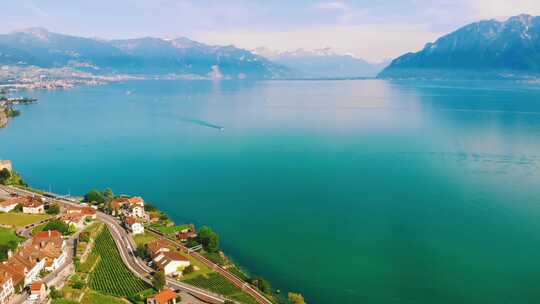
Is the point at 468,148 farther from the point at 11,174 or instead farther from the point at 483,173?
the point at 11,174

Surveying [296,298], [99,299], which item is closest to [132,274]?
[99,299]

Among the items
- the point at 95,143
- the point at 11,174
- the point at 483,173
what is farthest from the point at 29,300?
the point at 95,143

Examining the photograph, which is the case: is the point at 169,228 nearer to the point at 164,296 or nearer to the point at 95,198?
the point at 95,198

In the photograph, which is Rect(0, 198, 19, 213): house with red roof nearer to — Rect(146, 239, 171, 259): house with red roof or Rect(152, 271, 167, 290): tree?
Rect(146, 239, 171, 259): house with red roof

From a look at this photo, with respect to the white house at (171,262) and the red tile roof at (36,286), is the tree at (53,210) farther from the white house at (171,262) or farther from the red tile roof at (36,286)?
the red tile roof at (36,286)

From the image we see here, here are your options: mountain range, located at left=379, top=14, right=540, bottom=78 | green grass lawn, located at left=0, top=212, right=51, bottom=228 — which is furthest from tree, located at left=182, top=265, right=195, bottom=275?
mountain range, located at left=379, top=14, right=540, bottom=78

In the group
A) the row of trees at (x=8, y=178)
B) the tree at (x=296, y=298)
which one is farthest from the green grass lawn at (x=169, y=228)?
the row of trees at (x=8, y=178)

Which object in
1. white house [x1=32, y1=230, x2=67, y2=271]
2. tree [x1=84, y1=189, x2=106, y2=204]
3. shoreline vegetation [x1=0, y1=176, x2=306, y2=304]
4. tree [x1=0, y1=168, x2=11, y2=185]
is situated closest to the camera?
shoreline vegetation [x1=0, y1=176, x2=306, y2=304]
